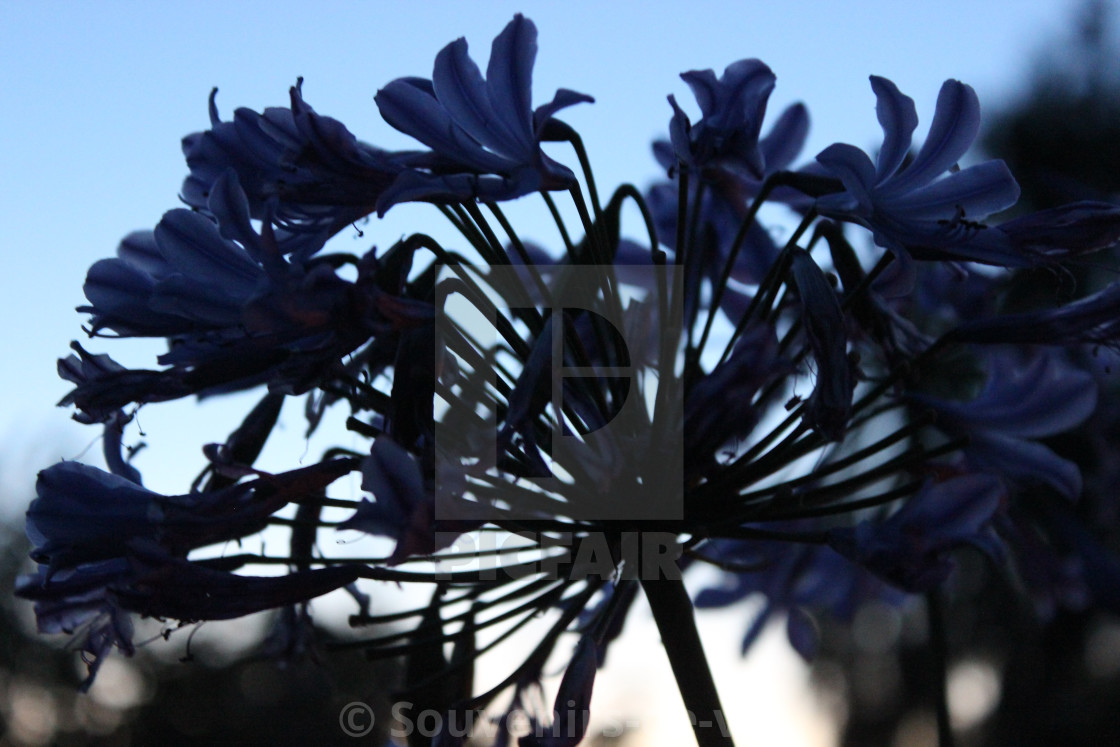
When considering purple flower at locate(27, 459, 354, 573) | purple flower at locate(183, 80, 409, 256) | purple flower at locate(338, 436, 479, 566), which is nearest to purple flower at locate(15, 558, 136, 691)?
purple flower at locate(27, 459, 354, 573)

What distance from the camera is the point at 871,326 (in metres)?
2.50

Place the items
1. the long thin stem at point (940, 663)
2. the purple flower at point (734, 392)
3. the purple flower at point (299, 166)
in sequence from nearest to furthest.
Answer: the purple flower at point (734, 392) → the purple flower at point (299, 166) → the long thin stem at point (940, 663)

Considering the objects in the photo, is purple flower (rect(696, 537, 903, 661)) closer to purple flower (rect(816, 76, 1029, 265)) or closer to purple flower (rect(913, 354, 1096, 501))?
purple flower (rect(913, 354, 1096, 501))

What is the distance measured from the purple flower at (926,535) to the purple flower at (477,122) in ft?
3.22

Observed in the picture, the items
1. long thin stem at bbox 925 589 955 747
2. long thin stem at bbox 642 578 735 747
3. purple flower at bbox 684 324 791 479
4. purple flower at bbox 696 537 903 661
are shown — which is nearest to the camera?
purple flower at bbox 684 324 791 479

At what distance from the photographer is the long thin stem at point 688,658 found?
2.23m

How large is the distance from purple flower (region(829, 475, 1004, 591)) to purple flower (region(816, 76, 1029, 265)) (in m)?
0.49

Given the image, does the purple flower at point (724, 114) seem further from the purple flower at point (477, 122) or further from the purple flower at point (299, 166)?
the purple flower at point (299, 166)

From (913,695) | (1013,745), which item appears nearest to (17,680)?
(913,695)

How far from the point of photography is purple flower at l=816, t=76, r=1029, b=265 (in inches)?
A: 81.4

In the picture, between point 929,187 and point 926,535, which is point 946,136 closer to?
point 929,187

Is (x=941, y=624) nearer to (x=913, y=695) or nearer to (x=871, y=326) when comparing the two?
(x=871, y=326)

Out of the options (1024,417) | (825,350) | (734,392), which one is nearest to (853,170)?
(825,350)

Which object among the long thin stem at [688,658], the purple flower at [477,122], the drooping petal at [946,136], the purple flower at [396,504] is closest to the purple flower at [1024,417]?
the drooping petal at [946,136]
